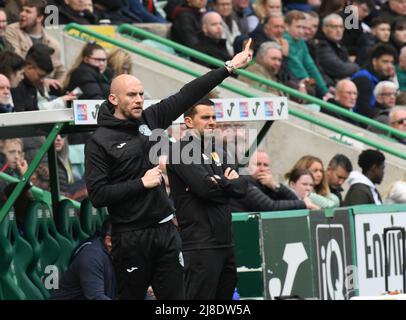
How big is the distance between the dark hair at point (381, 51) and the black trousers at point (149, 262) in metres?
10.7

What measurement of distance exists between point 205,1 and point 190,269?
348 inches

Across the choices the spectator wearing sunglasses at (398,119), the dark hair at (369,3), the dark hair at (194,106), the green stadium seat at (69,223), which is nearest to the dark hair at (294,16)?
the spectator wearing sunglasses at (398,119)

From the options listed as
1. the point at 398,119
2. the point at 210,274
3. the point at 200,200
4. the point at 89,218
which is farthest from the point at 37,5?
the point at 210,274

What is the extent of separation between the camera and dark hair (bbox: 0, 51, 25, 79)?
46.3ft

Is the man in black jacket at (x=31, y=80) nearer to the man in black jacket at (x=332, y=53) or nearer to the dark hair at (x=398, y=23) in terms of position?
the man in black jacket at (x=332, y=53)

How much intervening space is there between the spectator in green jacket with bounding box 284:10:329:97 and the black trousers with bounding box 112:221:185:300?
31.9 feet

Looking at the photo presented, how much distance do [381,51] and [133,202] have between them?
10.9 m

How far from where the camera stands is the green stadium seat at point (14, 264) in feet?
37.3

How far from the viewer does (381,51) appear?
66.0 ft

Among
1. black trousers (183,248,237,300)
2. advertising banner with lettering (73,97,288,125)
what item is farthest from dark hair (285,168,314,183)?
black trousers (183,248,237,300)

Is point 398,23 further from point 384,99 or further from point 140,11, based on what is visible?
point 140,11
